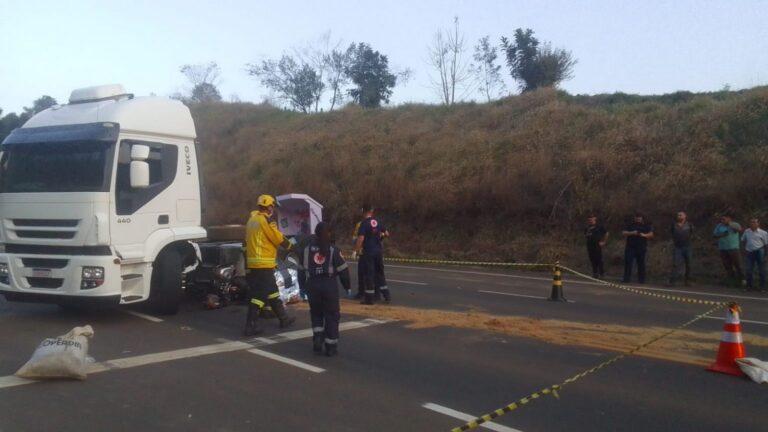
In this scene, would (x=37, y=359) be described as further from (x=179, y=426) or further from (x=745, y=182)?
(x=745, y=182)

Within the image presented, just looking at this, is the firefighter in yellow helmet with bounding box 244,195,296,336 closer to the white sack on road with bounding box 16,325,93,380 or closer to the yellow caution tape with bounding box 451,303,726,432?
the white sack on road with bounding box 16,325,93,380

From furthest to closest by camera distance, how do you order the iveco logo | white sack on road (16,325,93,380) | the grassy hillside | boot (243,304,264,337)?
the grassy hillside < the iveco logo < boot (243,304,264,337) < white sack on road (16,325,93,380)

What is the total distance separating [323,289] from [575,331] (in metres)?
3.89

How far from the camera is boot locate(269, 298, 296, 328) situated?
30.9 ft

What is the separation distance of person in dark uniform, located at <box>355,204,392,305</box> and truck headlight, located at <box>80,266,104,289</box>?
435 cm

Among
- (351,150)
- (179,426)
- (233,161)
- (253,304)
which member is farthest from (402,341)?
(233,161)

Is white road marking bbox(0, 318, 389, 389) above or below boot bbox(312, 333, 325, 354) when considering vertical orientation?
below

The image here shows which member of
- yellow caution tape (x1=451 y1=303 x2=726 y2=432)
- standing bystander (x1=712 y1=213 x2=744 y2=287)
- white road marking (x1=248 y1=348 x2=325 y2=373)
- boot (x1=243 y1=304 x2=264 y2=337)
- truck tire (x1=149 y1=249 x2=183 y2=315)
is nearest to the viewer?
yellow caution tape (x1=451 y1=303 x2=726 y2=432)

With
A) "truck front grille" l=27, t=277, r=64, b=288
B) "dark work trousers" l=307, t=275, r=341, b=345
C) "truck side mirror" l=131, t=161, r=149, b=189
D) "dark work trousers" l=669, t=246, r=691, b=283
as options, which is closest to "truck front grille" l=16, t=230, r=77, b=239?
"truck front grille" l=27, t=277, r=64, b=288

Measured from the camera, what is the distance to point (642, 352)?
27.3ft

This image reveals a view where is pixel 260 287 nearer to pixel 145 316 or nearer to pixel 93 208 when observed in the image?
pixel 145 316

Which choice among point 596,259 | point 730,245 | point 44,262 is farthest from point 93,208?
point 730,245

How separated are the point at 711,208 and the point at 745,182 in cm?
110

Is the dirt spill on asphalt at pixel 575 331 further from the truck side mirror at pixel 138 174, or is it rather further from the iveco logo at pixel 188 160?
the truck side mirror at pixel 138 174
